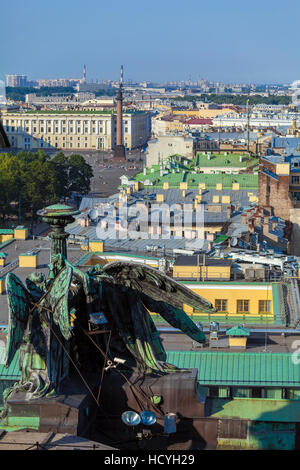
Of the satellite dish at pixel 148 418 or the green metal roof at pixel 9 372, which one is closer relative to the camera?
the satellite dish at pixel 148 418

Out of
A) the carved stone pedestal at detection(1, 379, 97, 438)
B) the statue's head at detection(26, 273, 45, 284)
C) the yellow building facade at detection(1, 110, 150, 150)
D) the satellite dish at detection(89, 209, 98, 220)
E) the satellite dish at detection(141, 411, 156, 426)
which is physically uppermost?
the statue's head at detection(26, 273, 45, 284)

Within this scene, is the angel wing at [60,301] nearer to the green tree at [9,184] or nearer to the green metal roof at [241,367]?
the green metal roof at [241,367]

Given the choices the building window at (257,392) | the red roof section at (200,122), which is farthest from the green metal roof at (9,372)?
the red roof section at (200,122)

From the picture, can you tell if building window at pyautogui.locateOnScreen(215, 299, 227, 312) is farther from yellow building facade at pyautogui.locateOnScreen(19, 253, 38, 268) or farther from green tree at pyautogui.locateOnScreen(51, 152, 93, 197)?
green tree at pyautogui.locateOnScreen(51, 152, 93, 197)

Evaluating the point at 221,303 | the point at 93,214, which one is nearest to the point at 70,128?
the point at 93,214

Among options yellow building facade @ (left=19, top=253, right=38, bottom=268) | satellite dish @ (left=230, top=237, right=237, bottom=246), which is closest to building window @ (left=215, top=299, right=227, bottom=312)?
yellow building facade @ (left=19, top=253, right=38, bottom=268)

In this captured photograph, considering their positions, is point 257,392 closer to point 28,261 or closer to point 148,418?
point 148,418
